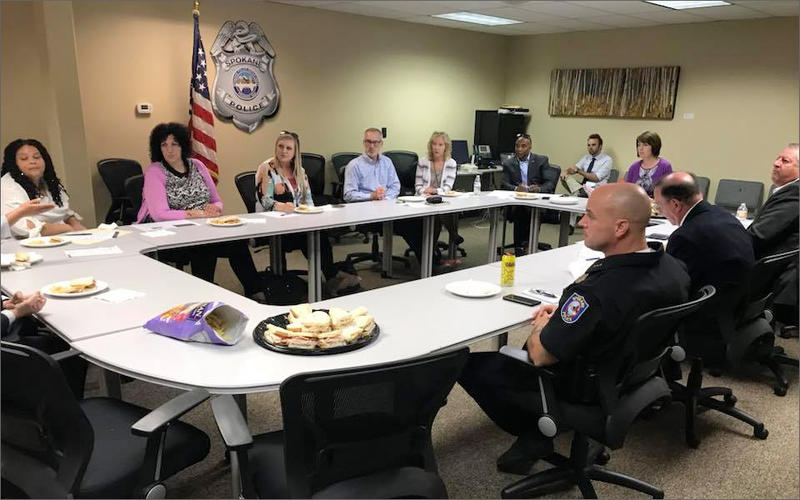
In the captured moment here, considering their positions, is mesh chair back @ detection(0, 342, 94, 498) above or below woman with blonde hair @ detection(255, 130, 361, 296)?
below

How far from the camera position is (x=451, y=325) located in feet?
6.88

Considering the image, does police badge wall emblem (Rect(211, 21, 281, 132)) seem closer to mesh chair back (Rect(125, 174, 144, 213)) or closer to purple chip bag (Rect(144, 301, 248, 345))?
mesh chair back (Rect(125, 174, 144, 213))

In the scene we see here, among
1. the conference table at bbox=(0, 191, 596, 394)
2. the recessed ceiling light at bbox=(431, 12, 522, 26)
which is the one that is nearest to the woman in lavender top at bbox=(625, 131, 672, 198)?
the conference table at bbox=(0, 191, 596, 394)

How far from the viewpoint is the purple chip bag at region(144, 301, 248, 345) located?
1.81 metres

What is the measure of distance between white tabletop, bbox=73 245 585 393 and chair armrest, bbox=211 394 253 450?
0.04m

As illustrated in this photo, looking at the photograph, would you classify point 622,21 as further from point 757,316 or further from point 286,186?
point 757,316

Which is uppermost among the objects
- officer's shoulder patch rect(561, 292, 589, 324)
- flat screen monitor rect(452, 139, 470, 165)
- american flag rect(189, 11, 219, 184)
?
american flag rect(189, 11, 219, 184)

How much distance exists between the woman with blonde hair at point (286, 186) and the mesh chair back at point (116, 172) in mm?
1585

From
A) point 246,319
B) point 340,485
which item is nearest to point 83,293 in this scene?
point 246,319

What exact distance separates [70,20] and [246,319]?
12.0ft

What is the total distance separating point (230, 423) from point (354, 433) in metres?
0.33

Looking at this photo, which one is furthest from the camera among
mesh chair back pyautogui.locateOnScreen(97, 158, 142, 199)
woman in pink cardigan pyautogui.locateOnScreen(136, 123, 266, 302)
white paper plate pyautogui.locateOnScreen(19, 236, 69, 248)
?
mesh chair back pyautogui.locateOnScreen(97, 158, 142, 199)

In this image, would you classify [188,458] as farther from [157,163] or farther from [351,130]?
[351,130]

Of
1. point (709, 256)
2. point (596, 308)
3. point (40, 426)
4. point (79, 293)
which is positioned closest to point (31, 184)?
point (79, 293)
